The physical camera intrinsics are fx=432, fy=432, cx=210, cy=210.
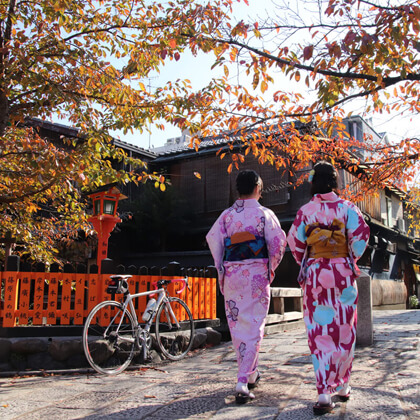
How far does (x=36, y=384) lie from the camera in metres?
4.84

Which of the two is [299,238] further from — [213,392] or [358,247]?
[213,392]

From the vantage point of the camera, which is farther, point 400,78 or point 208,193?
point 208,193

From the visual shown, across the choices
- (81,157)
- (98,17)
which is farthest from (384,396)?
(98,17)

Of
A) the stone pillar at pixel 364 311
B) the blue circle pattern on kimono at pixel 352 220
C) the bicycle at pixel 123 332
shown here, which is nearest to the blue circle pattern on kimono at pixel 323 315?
the blue circle pattern on kimono at pixel 352 220

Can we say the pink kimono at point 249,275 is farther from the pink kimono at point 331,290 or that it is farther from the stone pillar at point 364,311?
the stone pillar at point 364,311

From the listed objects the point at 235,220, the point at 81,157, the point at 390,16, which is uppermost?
the point at 390,16

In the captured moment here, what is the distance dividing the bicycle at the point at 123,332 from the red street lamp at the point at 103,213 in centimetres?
301

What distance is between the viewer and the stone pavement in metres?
3.28

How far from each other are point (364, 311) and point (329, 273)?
317 centimetres

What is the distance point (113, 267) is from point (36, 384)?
2076 millimetres

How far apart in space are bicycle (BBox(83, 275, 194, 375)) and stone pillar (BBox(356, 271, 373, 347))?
265 centimetres

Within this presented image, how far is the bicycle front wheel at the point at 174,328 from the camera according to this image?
636cm

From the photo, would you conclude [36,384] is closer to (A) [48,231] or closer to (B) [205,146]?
(A) [48,231]

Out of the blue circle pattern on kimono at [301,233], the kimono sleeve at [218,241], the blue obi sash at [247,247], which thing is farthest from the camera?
the kimono sleeve at [218,241]
